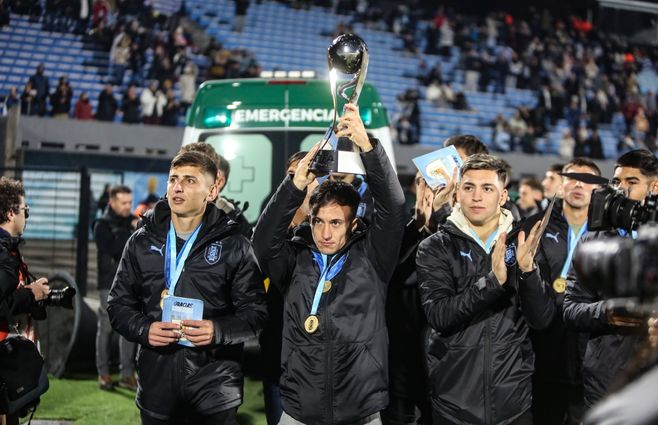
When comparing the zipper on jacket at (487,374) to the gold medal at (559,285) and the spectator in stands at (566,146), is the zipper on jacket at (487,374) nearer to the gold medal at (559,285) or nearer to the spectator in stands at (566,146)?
the gold medal at (559,285)

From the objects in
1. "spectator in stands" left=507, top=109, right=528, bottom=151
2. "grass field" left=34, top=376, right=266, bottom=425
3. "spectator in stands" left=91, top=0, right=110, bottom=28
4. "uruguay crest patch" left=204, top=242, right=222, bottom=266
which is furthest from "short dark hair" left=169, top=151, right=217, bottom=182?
Result: "spectator in stands" left=507, top=109, right=528, bottom=151

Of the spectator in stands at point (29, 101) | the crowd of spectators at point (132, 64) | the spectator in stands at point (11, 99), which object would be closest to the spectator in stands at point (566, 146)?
the crowd of spectators at point (132, 64)

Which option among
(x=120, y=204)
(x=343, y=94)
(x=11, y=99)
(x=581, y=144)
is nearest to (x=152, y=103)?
(x=11, y=99)

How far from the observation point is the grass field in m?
5.91

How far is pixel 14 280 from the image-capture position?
3.78 m

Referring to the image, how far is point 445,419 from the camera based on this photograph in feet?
11.2

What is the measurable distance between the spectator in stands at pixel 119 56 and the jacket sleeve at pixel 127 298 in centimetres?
1335

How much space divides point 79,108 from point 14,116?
5067 mm

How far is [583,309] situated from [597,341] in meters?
0.21

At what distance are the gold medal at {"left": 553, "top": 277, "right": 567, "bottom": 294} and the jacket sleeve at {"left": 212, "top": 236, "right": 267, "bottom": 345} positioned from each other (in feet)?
5.21

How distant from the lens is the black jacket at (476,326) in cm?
332

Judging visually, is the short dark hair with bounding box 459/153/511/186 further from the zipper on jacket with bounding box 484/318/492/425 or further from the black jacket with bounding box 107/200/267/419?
the black jacket with bounding box 107/200/267/419

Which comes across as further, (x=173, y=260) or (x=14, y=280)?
→ (x=14, y=280)

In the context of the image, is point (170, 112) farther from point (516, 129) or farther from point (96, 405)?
point (96, 405)
